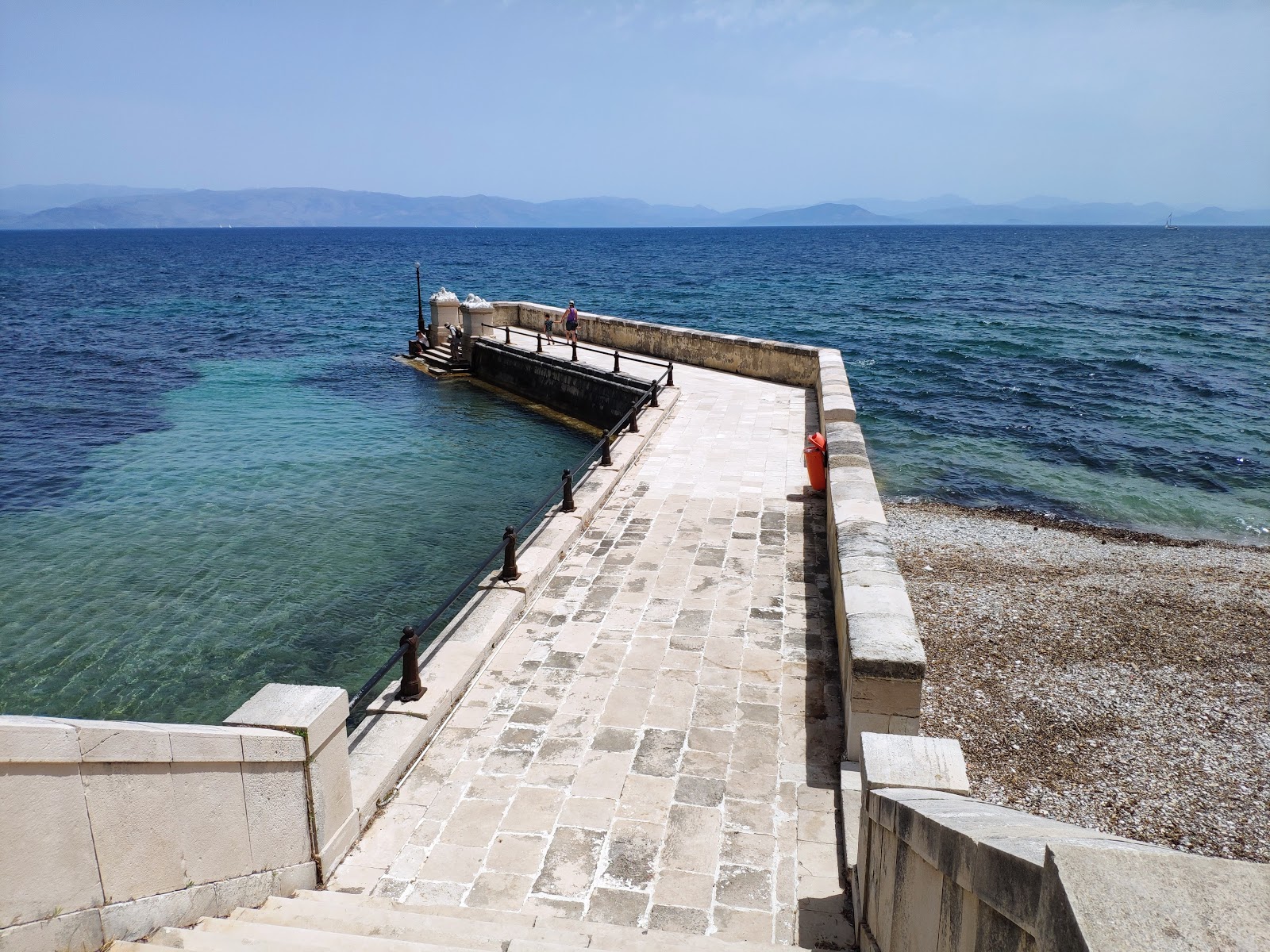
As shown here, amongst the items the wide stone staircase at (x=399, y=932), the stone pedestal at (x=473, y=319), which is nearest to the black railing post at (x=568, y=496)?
the wide stone staircase at (x=399, y=932)

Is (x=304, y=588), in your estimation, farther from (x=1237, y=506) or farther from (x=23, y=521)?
(x=1237, y=506)

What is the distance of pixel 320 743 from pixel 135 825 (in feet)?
4.16

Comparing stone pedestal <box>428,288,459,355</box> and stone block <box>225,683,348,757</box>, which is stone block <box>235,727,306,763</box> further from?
stone pedestal <box>428,288,459,355</box>

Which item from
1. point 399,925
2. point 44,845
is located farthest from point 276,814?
point 44,845

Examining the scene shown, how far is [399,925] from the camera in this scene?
4.41 meters

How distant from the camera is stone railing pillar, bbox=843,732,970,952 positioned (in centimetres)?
397

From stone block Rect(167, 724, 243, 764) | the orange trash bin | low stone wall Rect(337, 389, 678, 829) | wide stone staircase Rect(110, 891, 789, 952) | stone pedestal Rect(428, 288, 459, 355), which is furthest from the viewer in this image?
stone pedestal Rect(428, 288, 459, 355)

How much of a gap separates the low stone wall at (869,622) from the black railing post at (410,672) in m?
3.44

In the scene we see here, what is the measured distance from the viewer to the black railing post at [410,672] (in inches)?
266

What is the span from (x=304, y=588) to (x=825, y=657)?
937 centimetres

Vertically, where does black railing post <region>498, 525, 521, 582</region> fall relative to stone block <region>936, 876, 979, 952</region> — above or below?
below

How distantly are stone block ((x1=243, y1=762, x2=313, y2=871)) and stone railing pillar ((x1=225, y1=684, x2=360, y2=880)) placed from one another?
65mm

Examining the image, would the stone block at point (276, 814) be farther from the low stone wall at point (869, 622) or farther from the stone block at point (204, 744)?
the low stone wall at point (869, 622)

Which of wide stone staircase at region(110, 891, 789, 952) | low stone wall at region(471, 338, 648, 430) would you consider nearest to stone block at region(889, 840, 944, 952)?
wide stone staircase at region(110, 891, 789, 952)
